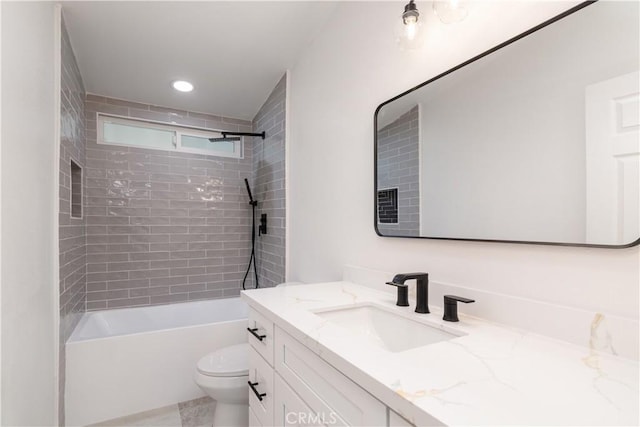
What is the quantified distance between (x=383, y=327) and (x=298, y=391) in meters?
0.43

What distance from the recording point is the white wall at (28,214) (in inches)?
41.9

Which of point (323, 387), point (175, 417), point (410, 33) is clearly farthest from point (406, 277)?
point (175, 417)

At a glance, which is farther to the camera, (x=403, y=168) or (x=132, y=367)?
(x=132, y=367)

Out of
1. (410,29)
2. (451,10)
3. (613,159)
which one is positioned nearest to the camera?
Answer: (613,159)

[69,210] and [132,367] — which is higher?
[69,210]

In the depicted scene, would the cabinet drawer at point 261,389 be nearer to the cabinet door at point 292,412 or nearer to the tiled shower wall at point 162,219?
the cabinet door at point 292,412

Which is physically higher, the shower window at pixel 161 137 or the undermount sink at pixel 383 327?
the shower window at pixel 161 137

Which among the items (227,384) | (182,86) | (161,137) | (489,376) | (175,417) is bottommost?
(175,417)

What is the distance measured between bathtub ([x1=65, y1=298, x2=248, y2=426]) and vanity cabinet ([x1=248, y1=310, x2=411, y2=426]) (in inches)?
47.6

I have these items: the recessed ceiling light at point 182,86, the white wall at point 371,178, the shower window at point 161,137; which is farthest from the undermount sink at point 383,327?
the shower window at point 161,137

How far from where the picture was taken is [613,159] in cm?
77

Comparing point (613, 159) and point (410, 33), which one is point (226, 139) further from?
point (613, 159)

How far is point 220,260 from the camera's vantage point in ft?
11.4

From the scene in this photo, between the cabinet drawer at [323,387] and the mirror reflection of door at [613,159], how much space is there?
28.0 inches
